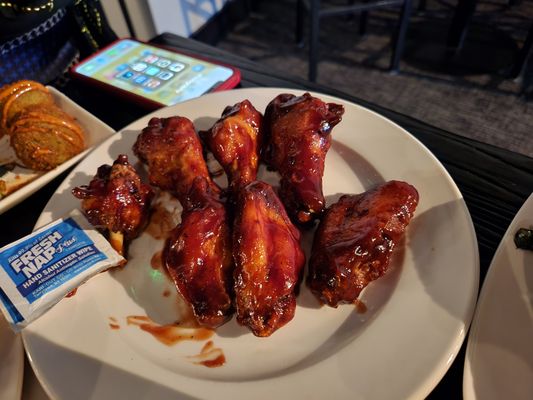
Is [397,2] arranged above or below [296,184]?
below

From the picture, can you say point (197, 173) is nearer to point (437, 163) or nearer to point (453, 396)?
point (437, 163)

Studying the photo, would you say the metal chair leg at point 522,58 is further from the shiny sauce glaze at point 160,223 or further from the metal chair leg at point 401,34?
the shiny sauce glaze at point 160,223

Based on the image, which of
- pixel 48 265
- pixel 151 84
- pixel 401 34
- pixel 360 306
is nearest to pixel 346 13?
pixel 401 34

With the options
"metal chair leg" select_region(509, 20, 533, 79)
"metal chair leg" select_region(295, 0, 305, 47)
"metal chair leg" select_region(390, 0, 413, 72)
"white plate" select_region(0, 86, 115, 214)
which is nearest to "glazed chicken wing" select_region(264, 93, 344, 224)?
"white plate" select_region(0, 86, 115, 214)

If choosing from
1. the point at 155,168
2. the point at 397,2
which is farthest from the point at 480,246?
the point at 397,2

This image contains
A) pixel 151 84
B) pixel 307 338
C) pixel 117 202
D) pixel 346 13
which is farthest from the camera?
pixel 346 13

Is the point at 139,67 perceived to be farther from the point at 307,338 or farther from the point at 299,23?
the point at 299,23
